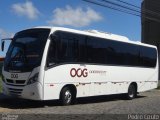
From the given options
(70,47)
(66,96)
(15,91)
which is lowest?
(66,96)

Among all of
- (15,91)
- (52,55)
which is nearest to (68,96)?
(52,55)

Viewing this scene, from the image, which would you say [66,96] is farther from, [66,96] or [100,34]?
[100,34]

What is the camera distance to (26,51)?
662 inches

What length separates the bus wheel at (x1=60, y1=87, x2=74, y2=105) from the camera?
1728cm

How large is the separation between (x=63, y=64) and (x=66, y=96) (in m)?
1.37

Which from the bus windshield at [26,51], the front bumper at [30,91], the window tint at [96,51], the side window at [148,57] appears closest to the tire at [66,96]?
the window tint at [96,51]

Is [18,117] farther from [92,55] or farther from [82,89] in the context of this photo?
[92,55]

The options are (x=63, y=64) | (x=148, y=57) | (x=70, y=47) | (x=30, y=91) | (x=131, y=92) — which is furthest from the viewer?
(x=148, y=57)

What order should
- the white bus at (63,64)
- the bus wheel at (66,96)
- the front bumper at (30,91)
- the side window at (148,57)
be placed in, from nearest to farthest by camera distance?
the front bumper at (30,91) → the white bus at (63,64) → the bus wheel at (66,96) → the side window at (148,57)

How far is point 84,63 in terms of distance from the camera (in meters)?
18.7

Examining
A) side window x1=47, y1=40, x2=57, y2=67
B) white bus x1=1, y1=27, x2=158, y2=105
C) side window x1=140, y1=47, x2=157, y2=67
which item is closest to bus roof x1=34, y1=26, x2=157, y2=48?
white bus x1=1, y1=27, x2=158, y2=105

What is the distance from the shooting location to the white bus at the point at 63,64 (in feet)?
53.3

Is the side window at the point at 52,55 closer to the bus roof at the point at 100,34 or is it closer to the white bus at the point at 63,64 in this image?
the white bus at the point at 63,64

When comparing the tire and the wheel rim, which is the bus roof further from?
the wheel rim
